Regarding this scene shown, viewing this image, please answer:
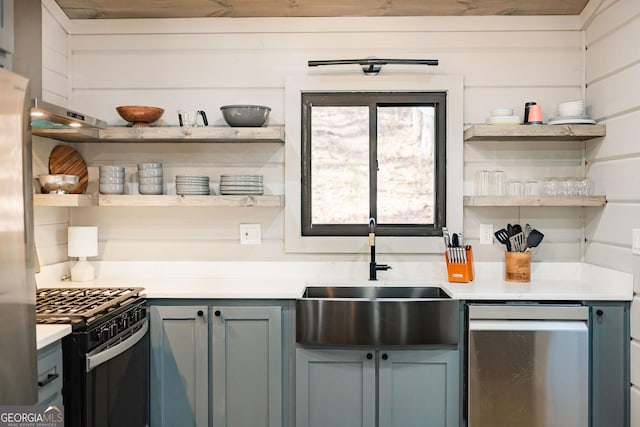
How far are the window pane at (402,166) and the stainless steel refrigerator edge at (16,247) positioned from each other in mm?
2048

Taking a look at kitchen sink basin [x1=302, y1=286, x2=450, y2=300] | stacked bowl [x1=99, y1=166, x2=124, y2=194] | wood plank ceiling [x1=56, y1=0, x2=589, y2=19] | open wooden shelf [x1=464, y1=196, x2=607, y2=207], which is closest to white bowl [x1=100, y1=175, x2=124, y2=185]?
stacked bowl [x1=99, y1=166, x2=124, y2=194]

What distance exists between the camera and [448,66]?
3.21m

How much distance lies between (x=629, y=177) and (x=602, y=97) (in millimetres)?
512

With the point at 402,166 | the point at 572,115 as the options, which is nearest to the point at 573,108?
the point at 572,115

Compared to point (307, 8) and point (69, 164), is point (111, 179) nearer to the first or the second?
point (69, 164)

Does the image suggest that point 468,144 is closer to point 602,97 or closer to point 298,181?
point 602,97

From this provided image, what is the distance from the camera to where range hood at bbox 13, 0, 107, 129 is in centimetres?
212

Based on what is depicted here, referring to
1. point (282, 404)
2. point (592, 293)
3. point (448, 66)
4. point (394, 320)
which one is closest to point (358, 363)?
point (394, 320)

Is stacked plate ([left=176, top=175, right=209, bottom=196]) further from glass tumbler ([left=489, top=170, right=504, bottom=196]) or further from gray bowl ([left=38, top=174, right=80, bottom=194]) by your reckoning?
glass tumbler ([left=489, top=170, right=504, bottom=196])

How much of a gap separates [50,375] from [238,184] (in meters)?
1.36

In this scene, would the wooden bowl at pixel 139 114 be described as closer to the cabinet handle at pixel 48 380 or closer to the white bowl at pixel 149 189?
the white bowl at pixel 149 189

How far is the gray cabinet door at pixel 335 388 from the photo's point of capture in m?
2.66

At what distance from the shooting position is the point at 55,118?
2.52 meters

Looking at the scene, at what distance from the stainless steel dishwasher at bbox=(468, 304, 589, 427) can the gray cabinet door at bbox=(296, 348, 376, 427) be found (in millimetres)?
477
